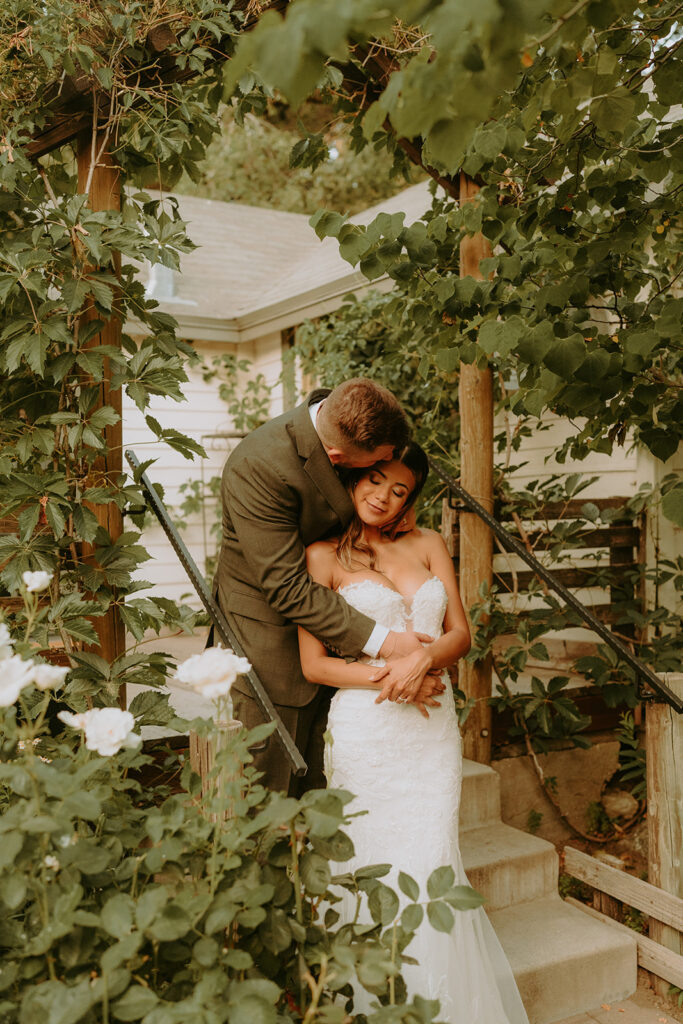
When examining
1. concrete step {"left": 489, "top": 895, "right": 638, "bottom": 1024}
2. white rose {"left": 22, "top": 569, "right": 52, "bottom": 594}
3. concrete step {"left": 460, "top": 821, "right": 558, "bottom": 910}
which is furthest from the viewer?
concrete step {"left": 460, "top": 821, "right": 558, "bottom": 910}

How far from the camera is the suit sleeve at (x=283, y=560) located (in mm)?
2695

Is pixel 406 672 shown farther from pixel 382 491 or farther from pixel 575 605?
pixel 575 605

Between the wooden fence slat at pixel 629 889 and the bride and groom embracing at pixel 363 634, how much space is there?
81 centimetres

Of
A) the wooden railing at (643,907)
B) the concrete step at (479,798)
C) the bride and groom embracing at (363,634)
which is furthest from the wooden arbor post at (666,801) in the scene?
the bride and groom embracing at (363,634)

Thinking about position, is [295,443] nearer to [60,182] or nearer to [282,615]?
[282,615]

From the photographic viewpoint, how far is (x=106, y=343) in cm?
297

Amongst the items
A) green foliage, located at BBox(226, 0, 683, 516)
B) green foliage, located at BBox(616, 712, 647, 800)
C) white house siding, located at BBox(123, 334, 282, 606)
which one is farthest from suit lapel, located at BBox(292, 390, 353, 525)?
white house siding, located at BBox(123, 334, 282, 606)

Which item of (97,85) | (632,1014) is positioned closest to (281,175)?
(97,85)

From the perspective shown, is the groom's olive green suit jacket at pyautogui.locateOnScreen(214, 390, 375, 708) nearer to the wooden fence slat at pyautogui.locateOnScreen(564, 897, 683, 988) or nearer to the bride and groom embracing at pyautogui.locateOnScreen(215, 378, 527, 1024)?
the bride and groom embracing at pyautogui.locateOnScreen(215, 378, 527, 1024)

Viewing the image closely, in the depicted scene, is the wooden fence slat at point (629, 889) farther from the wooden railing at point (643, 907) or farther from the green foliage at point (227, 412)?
the green foliage at point (227, 412)

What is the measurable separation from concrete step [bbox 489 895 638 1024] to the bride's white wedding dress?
0.35m

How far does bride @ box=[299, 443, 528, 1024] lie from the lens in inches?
101

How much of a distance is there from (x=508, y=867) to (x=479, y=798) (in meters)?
0.40


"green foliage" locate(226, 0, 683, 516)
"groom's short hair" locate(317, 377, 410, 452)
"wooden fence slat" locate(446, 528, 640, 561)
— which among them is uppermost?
"green foliage" locate(226, 0, 683, 516)
